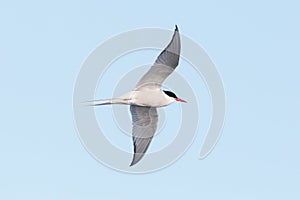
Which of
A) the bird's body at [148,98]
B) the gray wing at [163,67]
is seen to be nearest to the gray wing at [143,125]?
the bird's body at [148,98]

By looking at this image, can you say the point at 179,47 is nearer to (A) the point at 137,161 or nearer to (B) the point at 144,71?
(B) the point at 144,71

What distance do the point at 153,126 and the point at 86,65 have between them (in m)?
3.99

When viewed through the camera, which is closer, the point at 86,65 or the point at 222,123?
the point at 86,65

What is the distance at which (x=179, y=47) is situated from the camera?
28.8 meters

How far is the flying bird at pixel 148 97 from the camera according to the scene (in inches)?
1136

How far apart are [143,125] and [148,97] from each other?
4.86ft

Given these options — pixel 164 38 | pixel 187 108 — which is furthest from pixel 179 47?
pixel 187 108

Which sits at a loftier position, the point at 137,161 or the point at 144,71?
the point at 144,71

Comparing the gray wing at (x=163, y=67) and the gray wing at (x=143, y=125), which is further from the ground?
the gray wing at (x=163, y=67)

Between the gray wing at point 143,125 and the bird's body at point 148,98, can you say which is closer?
the bird's body at point 148,98

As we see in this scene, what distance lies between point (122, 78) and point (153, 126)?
236 centimetres

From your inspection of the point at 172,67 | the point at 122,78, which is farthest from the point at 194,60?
the point at 122,78

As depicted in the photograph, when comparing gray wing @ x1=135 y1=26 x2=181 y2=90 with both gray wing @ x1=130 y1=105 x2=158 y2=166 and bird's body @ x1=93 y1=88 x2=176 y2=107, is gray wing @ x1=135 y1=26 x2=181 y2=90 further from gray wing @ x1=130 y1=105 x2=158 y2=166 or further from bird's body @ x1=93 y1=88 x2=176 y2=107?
gray wing @ x1=130 y1=105 x2=158 y2=166

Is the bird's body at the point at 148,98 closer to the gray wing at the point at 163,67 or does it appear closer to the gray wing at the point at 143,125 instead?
the gray wing at the point at 163,67
